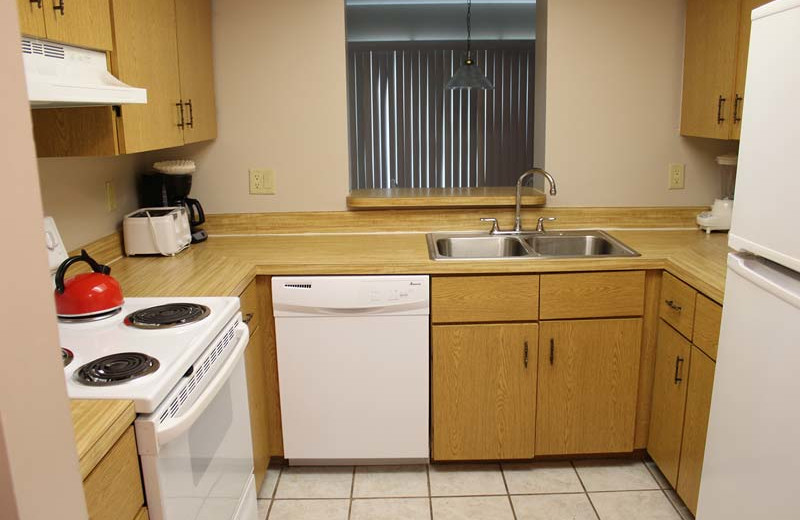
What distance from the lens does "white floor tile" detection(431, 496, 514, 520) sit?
2.31 meters

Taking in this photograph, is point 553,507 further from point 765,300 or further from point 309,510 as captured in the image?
point 765,300

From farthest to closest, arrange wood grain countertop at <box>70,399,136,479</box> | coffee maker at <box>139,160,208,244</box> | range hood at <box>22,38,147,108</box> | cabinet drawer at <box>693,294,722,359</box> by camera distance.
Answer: coffee maker at <box>139,160,208,244</box>
cabinet drawer at <box>693,294,722,359</box>
range hood at <box>22,38,147,108</box>
wood grain countertop at <box>70,399,136,479</box>

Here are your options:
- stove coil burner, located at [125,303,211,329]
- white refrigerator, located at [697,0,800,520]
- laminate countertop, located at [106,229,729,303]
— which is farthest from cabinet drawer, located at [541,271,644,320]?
stove coil burner, located at [125,303,211,329]

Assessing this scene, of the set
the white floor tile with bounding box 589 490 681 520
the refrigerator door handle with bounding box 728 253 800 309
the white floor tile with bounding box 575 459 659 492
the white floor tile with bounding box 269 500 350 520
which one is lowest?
the white floor tile with bounding box 269 500 350 520

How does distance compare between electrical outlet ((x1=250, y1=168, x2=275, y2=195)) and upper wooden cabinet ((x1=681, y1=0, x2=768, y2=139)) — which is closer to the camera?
upper wooden cabinet ((x1=681, y1=0, x2=768, y2=139))

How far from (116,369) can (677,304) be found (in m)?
1.79

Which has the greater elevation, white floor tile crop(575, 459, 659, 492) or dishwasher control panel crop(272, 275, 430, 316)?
dishwasher control panel crop(272, 275, 430, 316)

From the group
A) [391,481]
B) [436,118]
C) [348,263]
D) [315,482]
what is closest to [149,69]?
[348,263]

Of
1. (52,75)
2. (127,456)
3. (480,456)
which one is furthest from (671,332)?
(52,75)

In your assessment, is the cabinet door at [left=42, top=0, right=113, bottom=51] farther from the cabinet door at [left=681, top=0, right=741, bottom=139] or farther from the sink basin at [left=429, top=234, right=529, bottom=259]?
the cabinet door at [left=681, top=0, right=741, bottom=139]

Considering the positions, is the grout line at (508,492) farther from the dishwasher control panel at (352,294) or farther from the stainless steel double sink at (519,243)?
the stainless steel double sink at (519,243)

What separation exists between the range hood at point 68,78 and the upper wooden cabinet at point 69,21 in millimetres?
28

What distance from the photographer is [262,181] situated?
293 cm

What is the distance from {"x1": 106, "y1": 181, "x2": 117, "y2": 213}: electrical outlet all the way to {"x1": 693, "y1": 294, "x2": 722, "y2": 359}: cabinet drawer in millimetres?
2133
